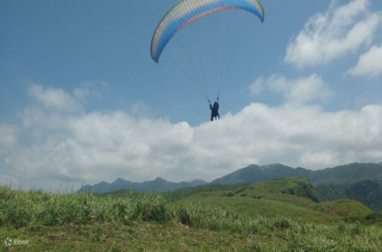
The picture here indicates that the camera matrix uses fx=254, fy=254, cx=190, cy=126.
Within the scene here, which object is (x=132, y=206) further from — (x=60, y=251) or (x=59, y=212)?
(x=60, y=251)

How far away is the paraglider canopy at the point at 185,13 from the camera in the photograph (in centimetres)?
1512

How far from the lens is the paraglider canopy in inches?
595

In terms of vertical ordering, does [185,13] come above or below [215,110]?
above

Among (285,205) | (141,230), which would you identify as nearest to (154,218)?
(141,230)

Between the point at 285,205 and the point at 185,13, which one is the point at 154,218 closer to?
the point at 185,13

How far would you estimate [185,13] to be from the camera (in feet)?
50.3

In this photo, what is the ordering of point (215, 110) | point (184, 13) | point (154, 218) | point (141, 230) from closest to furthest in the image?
point (141, 230)
point (154, 218)
point (184, 13)
point (215, 110)

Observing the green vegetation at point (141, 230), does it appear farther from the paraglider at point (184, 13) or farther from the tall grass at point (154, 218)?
the paraglider at point (184, 13)

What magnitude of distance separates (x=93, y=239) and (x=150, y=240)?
4.70 ft

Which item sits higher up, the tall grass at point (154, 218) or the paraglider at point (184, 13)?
the paraglider at point (184, 13)
